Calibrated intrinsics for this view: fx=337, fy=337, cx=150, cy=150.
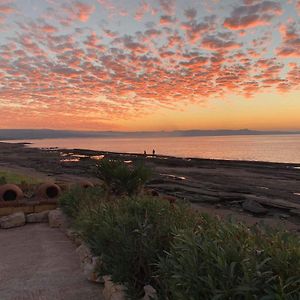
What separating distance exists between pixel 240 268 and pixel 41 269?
195 inches

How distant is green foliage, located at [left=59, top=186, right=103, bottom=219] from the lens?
9406mm

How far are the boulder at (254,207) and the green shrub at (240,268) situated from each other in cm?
1584

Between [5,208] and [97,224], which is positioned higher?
[97,224]

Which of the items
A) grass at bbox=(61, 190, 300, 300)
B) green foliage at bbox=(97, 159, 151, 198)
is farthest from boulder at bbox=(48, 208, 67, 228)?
grass at bbox=(61, 190, 300, 300)

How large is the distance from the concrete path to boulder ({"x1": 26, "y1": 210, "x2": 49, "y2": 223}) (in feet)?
3.70

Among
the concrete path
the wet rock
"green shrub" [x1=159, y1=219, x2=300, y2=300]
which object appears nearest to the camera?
"green shrub" [x1=159, y1=219, x2=300, y2=300]

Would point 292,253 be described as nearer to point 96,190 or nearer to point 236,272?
point 236,272

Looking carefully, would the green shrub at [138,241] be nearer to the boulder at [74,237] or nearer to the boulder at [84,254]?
the boulder at [84,254]

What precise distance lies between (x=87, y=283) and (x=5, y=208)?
6.33 m

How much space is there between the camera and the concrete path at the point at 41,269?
565 cm

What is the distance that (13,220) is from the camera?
10625mm

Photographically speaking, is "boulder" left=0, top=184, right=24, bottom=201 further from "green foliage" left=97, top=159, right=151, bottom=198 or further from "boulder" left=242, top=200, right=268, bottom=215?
"boulder" left=242, top=200, right=268, bottom=215

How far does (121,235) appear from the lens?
16.3 feet

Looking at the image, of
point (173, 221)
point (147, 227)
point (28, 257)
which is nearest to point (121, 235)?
point (147, 227)
